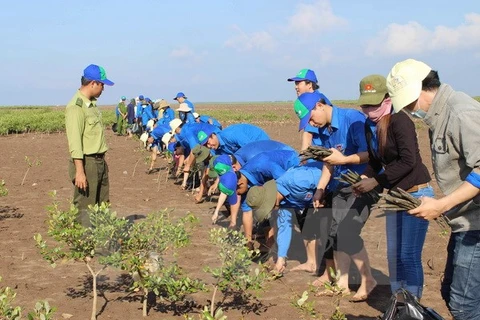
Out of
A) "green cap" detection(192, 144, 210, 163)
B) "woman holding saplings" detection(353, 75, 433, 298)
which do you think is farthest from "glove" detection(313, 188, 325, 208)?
"green cap" detection(192, 144, 210, 163)

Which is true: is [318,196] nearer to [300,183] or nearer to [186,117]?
[300,183]

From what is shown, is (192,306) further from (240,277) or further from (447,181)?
(447,181)

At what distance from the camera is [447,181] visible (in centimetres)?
284

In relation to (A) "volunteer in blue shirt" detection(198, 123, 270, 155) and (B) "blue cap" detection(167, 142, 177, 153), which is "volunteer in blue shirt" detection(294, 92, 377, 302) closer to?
(A) "volunteer in blue shirt" detection(198, 123, 270, 155)

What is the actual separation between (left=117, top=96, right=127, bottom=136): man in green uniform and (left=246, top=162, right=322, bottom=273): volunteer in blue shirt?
18.2 metres

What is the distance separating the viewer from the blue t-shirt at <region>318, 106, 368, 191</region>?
4.61 meters

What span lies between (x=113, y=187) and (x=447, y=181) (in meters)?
8.85

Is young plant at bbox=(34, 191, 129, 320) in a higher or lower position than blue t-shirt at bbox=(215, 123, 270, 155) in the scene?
lower

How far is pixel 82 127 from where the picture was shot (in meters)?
5.07

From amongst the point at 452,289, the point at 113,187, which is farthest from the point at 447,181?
the point at 113,187

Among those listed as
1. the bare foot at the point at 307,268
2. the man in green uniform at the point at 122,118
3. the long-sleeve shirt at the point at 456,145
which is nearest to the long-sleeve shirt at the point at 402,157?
the long-sleeve shirt at the point at 456,145

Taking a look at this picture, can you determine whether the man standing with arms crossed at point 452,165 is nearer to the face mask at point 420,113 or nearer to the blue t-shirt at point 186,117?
the face mask at point 420,113

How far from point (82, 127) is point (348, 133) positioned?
7.61 feet

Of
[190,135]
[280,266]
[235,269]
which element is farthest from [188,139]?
[235,269]
